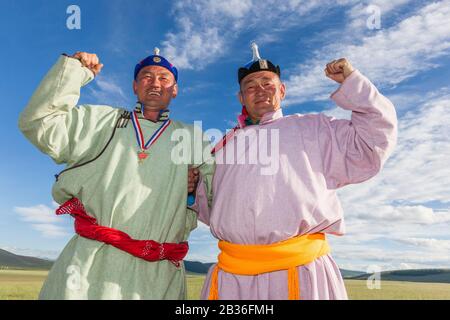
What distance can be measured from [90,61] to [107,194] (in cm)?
147

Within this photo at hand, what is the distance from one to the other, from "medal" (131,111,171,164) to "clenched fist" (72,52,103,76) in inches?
26.1

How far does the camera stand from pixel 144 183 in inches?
163

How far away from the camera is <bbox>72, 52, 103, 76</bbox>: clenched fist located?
166 inches

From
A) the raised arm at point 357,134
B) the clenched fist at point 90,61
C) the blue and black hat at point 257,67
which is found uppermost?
the blue and black hat at point 257,67

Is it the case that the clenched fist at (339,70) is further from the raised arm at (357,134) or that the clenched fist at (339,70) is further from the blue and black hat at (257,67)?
the blue and black hat at (257,67)

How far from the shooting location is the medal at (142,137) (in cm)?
429

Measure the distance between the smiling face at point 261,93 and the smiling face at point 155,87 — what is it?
925 millimetres

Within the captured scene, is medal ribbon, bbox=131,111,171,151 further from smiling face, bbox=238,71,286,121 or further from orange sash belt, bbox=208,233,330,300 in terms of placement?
orange sash belt, bbox=208,233,330,300

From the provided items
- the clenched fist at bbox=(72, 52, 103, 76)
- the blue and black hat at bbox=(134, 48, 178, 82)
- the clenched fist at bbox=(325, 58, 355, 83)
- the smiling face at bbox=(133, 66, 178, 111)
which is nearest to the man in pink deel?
the clenched fist at bbox=(325, 58, 355, 83)

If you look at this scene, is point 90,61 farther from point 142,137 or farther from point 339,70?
point 339,70

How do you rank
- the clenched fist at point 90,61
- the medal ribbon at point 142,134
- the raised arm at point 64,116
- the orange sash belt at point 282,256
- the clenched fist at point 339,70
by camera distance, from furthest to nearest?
the medal ribbon at point 142,134 < the clenched fist at point 90,61 < the raised arm at point 64,116 < the clenched fist at point 339,70 < the orange sash belt at point 282,256

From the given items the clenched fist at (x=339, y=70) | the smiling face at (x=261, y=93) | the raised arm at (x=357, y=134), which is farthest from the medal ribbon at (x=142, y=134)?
the clenched fist at (x=339, y=70)
